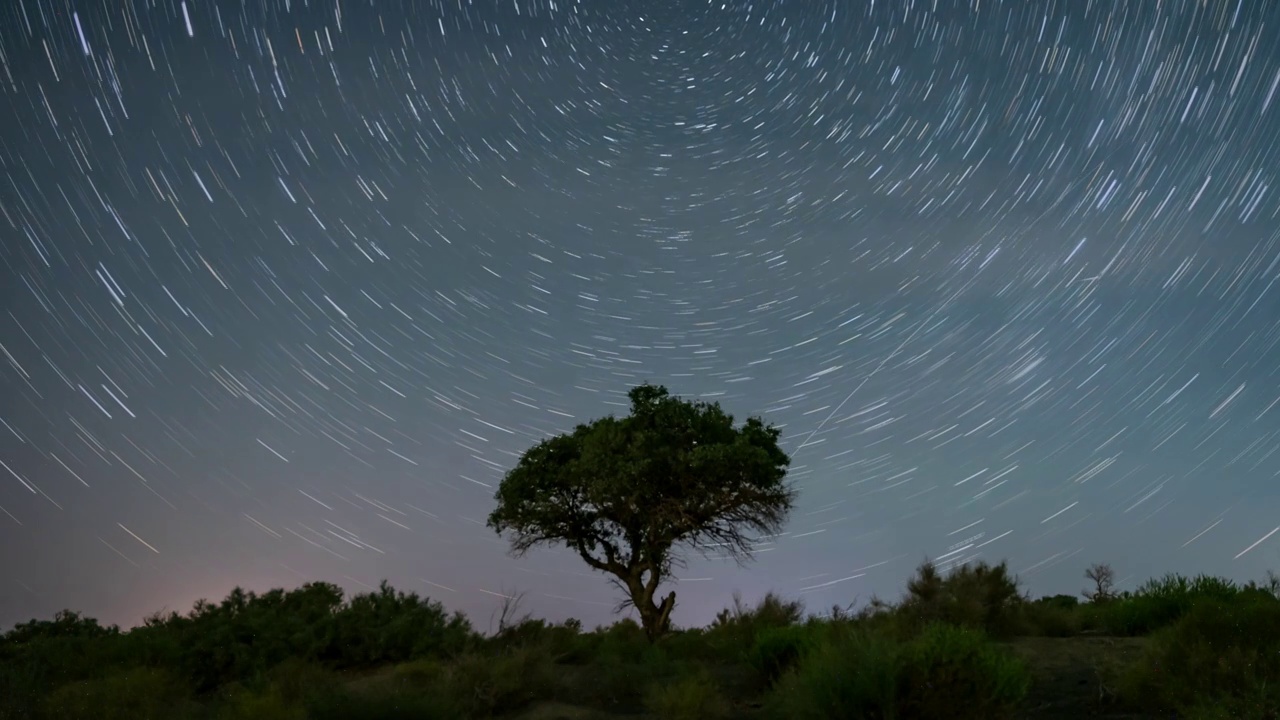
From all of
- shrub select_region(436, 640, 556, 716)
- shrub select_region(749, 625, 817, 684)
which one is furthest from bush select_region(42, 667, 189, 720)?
shrub select_region(749, 625, 817, 684)

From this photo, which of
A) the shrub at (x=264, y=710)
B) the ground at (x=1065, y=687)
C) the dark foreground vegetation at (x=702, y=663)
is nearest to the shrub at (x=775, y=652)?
the dark foreground vegetation at (x=702, y=663)

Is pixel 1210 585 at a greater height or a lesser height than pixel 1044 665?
greater

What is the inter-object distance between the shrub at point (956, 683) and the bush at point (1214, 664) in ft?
5.84

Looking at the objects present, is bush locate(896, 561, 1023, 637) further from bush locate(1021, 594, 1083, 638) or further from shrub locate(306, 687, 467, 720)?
shrub locate(306, 687, 467, 720)

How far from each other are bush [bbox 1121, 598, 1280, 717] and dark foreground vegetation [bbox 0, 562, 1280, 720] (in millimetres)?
26

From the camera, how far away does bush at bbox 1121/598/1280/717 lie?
32.7 feet

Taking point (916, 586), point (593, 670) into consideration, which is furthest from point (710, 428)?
point (593, 670)

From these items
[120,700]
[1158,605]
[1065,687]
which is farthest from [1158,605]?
A: [120,700]

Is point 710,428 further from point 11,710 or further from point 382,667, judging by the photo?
point 11,710

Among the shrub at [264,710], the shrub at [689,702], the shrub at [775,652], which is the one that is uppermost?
the shrub at [775,652]

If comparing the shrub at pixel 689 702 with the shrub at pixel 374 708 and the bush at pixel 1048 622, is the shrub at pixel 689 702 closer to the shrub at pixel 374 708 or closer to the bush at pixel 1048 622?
the shrub at pixel 374 708

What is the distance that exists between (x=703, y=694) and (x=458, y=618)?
29.2 feet

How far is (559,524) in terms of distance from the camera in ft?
78.6

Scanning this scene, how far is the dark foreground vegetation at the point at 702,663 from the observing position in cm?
1036
